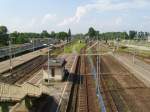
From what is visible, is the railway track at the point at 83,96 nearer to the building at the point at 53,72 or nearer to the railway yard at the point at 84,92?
the railway yard at the point at 84,92

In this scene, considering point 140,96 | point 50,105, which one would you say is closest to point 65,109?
point 50,105

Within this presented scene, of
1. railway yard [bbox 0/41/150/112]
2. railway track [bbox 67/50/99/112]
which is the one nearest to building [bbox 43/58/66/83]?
railway yard [bbox 0/41/150/112]

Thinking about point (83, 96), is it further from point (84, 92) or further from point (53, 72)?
point (53, 72)

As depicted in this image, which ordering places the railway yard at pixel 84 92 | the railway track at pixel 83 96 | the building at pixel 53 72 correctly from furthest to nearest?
1. the building at pixel 53 72
2. the railway track at pixel 83 96
3. the railway yard at pixel 84 92

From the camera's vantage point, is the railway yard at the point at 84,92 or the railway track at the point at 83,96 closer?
the railway yard at the point at 84,92

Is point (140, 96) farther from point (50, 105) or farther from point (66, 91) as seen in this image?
point (50, 105)

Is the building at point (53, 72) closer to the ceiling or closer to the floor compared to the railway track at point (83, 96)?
closer to the ceiling

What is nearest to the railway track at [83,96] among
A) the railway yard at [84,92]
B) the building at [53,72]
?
the railway yard at [84,92]

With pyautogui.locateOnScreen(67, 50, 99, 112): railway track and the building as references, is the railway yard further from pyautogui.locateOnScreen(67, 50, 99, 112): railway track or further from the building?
the building

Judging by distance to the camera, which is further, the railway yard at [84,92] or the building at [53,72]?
the building at [53,72]

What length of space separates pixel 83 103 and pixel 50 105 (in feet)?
14.3

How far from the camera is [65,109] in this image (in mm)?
35094

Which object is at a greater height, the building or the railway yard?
the building

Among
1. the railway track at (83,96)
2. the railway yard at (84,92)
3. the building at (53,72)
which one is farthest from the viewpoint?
the building at (53,72)
